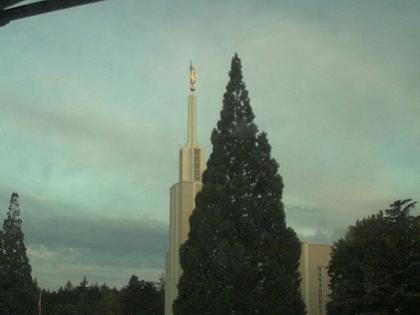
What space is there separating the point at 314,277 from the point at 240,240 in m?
10.7

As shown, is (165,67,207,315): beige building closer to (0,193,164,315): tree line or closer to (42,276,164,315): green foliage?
(0,193,164,315): tree line

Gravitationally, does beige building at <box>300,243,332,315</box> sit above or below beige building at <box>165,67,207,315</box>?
below

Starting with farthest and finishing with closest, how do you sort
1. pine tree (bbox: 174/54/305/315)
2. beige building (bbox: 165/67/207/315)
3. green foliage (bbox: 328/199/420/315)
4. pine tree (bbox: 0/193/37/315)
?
pine tree (bbox: 0/193/37/315) < beige building (bbox: 165/67/207/315) < pine tree (bbox: 174/54/305/315) < green foliage (bbox: 328/199/420/315)

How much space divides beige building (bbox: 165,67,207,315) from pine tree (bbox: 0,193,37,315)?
60.8 feet

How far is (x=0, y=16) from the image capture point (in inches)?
226

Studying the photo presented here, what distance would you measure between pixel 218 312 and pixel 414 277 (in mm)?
8372

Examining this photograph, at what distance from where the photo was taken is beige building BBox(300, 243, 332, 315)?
38.8 m

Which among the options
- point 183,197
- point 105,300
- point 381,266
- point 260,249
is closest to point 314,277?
point 183,197

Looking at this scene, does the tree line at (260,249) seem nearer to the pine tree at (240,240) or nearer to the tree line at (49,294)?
the pine tree at (240,240)

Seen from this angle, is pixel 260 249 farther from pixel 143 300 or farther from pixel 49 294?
pixel 49 294

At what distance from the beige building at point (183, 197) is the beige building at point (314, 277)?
7469 millimetres

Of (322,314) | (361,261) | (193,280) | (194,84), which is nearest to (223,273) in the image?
(193,280)

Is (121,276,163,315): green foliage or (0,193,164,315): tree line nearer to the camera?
(0,193,164,315): tree line

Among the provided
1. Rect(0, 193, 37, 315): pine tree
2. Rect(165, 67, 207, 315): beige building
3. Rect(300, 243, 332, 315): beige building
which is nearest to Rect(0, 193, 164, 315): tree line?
Rect(0, 193, 37, 315): pine tree
